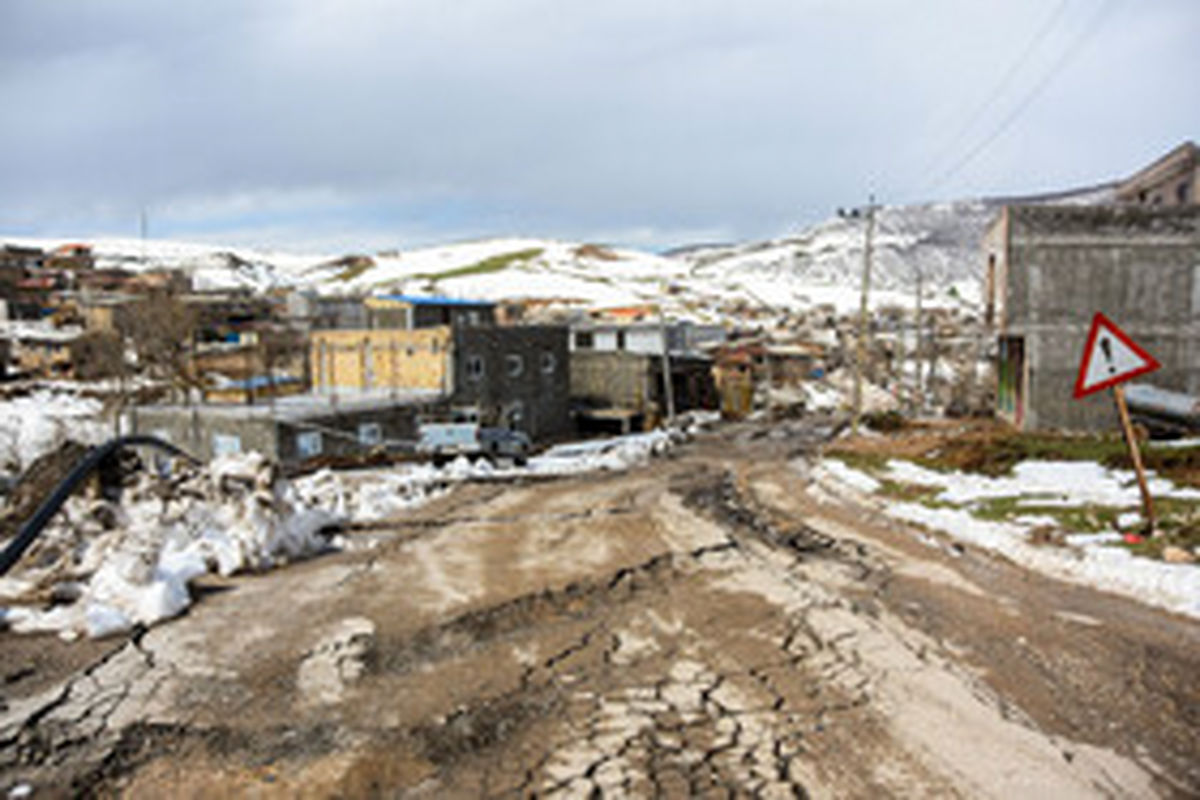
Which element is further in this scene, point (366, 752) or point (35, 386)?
point (35, 386)

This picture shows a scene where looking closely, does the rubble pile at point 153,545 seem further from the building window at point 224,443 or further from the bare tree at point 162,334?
the bare tree at point 162,334

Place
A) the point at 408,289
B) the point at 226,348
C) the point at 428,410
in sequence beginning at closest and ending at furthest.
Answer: the point at 428,410 → the point at 226,348 → the point at 408,289

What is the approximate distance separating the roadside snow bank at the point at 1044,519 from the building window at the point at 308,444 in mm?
16921

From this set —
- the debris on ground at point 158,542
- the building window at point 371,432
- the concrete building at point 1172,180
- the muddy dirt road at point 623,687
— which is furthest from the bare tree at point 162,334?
the concrete building at point 1172,180

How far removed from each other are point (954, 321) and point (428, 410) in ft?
245

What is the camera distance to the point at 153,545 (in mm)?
8102

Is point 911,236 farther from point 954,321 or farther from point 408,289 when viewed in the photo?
point 408,289

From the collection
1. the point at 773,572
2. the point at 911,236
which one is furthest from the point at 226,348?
the point at 911,236

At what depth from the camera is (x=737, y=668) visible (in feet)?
19.9

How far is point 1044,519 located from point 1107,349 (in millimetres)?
2491

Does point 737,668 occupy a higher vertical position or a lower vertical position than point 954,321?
lower

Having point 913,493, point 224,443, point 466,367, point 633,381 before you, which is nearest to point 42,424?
point 224,443

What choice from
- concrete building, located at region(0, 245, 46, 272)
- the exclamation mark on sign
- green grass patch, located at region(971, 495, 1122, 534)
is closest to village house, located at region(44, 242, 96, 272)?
concrete building, located at region(0, 245, 46, 272)

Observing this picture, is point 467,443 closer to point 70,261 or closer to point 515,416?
point 515,416
